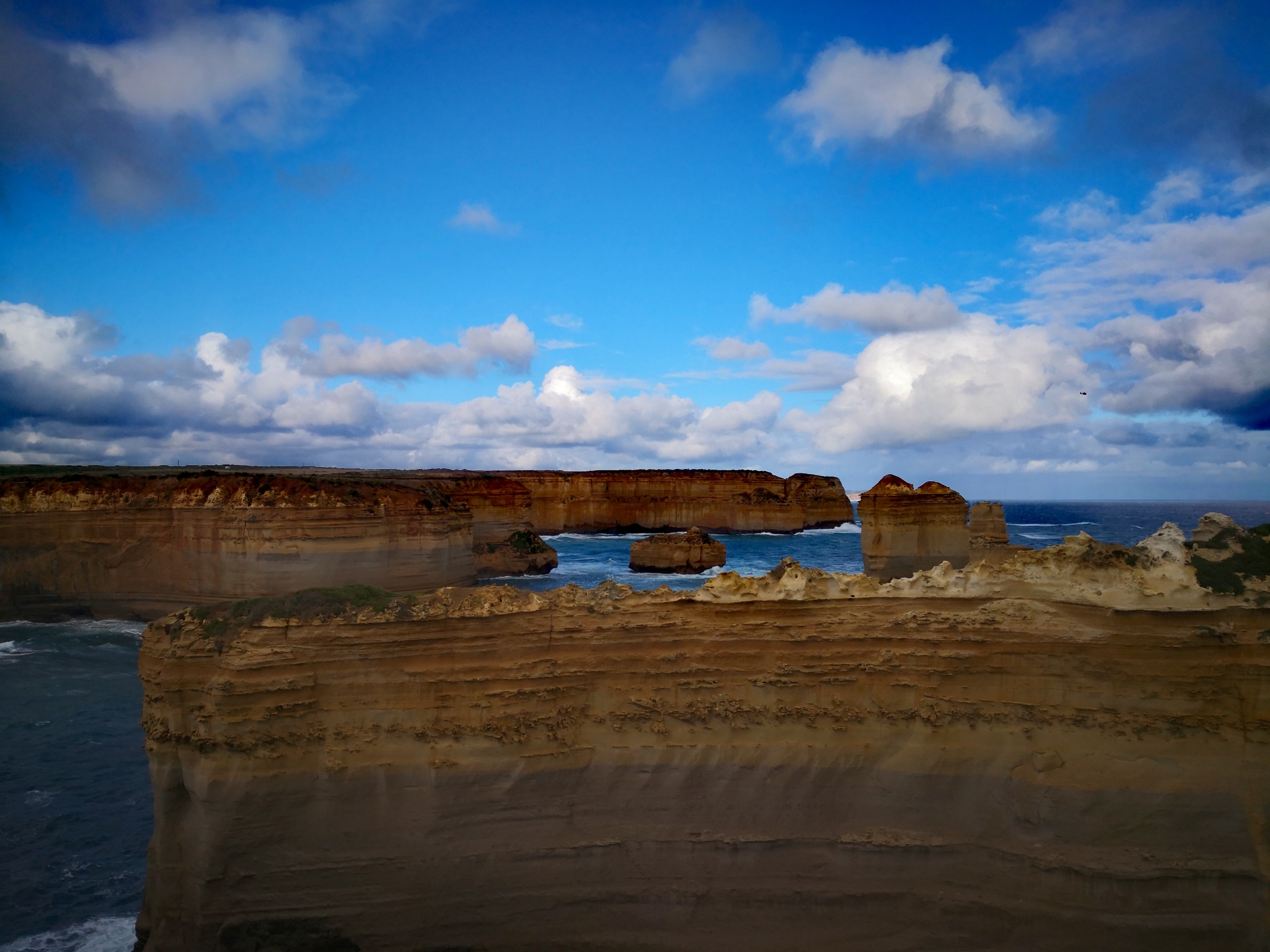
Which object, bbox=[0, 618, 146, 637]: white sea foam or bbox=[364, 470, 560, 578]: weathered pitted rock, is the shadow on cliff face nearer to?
bbox=[0, 618, 146, 637]: white sea foam

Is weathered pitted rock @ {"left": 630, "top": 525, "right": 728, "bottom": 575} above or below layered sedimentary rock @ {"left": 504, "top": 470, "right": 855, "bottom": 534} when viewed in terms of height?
below

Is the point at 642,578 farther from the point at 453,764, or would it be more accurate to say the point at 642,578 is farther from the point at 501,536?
the point at 453,764

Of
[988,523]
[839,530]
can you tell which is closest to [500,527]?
[988,523]

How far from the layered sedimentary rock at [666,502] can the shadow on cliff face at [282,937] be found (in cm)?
6188

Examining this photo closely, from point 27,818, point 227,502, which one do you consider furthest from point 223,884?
point 227,502

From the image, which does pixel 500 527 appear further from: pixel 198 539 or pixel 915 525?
pixel 915 525

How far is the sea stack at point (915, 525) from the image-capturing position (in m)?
21.3

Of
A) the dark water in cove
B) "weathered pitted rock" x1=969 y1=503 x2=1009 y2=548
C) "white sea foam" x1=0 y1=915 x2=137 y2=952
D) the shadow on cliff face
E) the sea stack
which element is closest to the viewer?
the shadow on cliff face

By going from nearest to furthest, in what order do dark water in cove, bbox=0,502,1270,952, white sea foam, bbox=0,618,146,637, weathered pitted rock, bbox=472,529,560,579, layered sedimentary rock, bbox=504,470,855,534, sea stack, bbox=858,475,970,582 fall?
1. dark water in cove, bbox=0,502,1270,952
2. sea stack, bbox=858,475,970,582
3. white sea foam, bbox=0,618,146,637
4. weathered pitted rock, bbox=472,529,560,579
5. layered sedimentary rock, bbox=504,470,855,534

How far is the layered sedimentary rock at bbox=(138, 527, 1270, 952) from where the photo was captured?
18.0 ft

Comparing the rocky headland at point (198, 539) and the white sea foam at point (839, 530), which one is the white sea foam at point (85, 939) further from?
the white sea foam at point (839, 530)

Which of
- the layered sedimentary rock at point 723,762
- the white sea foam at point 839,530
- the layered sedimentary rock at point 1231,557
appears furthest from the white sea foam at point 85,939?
the white sea foam at point 839,530

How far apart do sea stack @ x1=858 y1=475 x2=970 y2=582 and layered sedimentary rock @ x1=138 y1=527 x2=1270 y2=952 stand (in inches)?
624

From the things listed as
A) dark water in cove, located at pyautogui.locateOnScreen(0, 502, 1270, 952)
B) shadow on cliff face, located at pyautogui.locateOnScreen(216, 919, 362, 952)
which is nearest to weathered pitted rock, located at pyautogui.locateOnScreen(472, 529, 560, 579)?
dark water in cove, located at pyautogui.locateOnScreen(0, 502, 1270, 952)
